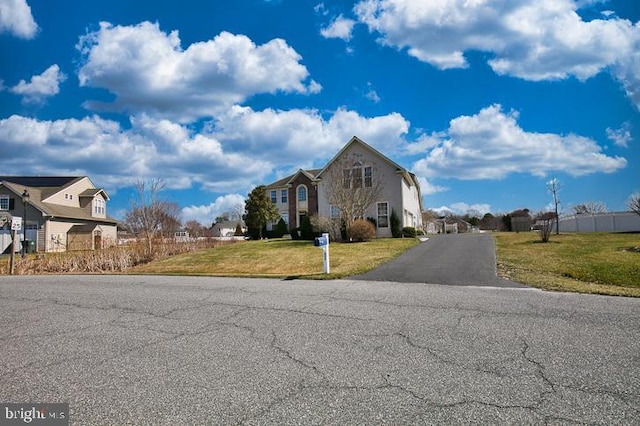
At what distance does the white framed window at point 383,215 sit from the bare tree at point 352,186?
1.48 ft

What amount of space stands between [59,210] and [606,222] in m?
55.3

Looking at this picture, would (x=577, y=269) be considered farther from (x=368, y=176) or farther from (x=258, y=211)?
(x=258, y=211)

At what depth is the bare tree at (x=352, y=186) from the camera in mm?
30703

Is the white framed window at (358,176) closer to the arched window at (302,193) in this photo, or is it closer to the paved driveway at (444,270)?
the arched window at (302,193)

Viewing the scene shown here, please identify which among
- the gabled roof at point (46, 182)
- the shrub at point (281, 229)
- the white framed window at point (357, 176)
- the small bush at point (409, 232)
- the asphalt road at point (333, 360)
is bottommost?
the asphalt road at point (333, 360)

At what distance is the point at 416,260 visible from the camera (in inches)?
682

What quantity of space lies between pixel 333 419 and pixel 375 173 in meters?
31.8

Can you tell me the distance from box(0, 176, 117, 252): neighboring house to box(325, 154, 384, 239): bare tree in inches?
782

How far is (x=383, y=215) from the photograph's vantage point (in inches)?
1350

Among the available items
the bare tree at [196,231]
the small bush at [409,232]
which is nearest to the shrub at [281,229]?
the bare tree at [196,231]

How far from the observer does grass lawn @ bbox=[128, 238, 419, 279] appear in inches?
630

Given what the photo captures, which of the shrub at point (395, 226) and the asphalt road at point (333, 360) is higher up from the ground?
the shrub at point (395, 226)

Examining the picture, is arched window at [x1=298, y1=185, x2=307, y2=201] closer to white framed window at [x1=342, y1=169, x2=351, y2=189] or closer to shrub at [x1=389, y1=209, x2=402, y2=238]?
white framed window at [x1=342, y1=169, x2=351, y2=189]

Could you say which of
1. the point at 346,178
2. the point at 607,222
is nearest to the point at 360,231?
the point at 346,178
